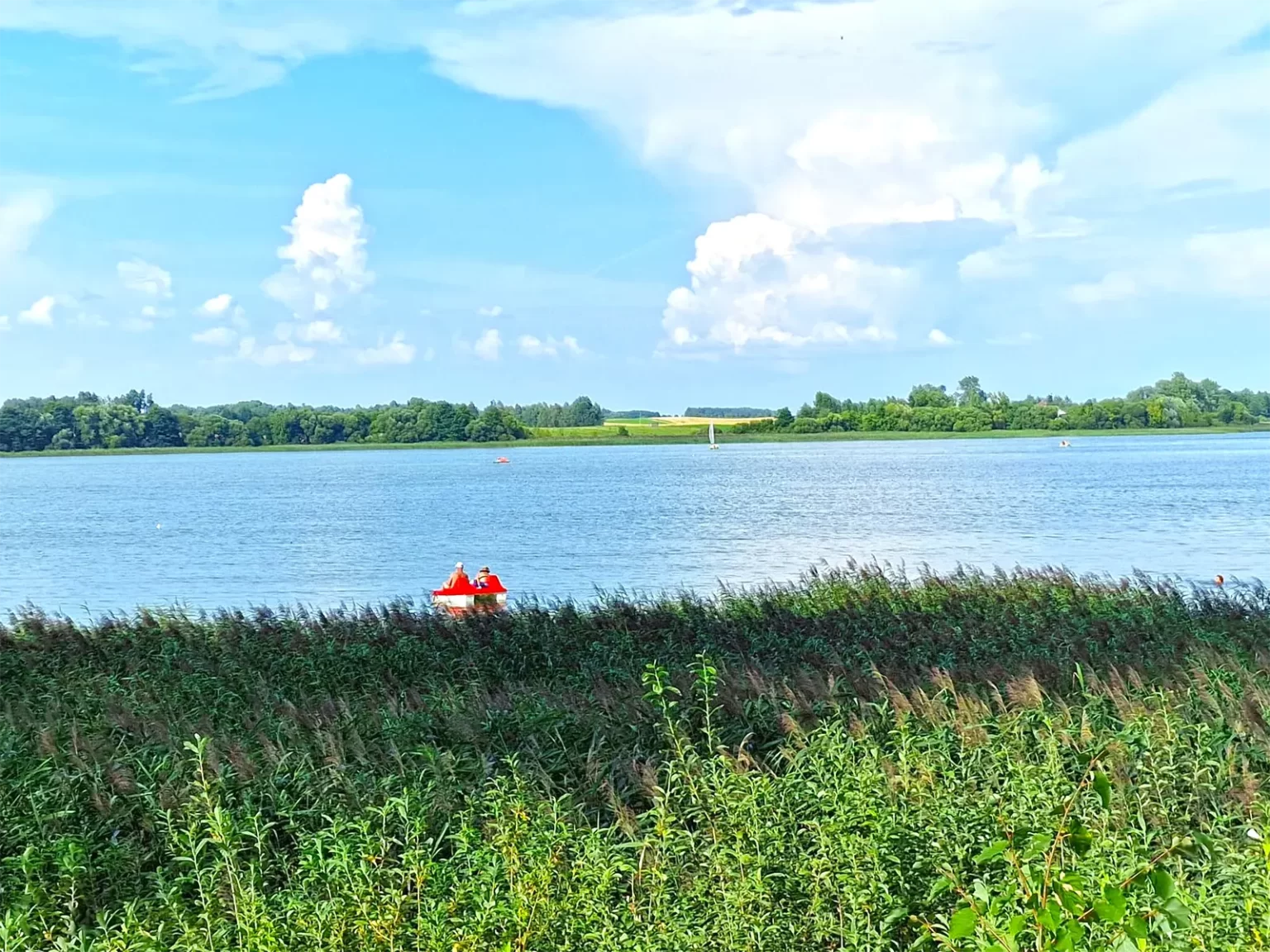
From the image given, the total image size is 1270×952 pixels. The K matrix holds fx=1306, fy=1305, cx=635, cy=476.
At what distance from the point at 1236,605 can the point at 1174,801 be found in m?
10.8

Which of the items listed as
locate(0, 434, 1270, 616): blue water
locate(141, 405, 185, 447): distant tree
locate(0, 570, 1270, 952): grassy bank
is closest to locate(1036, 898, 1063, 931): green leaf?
locate(0, 570, 1270, 952): grassy bank

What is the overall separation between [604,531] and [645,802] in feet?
146

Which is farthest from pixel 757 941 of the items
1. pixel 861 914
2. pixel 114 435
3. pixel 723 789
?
pixel 114 435

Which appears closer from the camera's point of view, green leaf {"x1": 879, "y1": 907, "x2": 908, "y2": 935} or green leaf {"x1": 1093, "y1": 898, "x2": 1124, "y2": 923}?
green leaf {"x1": 1093, "y1": 898, "x2": 1124, "y2": 923}

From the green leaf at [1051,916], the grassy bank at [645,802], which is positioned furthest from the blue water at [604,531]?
the green leaf at [1051,916]

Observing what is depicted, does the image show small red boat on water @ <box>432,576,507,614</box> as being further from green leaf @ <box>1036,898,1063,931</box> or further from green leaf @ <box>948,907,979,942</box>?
green leaf @ <box>948,907,979,942</box>

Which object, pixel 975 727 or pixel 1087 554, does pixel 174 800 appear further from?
pixel 1087 554

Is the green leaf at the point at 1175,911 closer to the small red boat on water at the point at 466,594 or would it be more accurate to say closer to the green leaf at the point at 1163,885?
the green leaf at the point at 1163,885

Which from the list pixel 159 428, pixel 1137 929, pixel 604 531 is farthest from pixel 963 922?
pixel 159 428

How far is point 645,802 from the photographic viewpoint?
26.5 ft

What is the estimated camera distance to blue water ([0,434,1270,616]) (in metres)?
37.5

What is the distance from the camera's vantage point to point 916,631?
14898 mm

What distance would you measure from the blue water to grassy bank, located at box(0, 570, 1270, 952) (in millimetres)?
20119

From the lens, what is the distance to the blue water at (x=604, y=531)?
123ft
